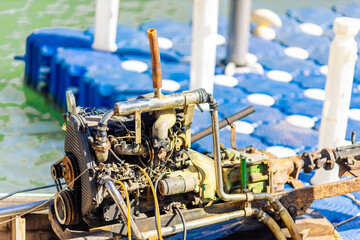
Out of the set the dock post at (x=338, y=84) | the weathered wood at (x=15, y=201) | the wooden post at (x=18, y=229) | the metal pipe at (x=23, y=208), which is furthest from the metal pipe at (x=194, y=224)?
the dock post at (x=338, y=84)

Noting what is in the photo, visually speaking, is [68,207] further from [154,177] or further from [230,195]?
[230,195]

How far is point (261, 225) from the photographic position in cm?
513

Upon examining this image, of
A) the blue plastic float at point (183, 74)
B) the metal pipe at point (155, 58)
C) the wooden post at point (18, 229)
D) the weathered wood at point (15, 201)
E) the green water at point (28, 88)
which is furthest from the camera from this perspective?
the green water at point (28, 88)

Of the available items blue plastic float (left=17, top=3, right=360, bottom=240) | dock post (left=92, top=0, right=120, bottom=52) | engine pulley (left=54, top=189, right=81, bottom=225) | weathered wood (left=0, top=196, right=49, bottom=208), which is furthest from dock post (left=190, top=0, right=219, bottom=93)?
engine pulley (left=54, top=189, right=81, bottom=225)

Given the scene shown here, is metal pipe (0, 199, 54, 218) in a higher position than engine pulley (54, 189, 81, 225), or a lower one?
lower

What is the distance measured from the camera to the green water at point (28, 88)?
7.66 meters

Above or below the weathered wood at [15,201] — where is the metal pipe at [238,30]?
above

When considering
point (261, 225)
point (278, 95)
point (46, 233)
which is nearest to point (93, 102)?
point (278, 95)

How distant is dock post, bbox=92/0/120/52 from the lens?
854 cm

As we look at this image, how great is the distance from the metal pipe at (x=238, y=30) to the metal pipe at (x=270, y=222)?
4.36 m

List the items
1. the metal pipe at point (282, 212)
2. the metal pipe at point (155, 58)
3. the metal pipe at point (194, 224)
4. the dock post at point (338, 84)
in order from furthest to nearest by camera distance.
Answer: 1. the dock post at point (338, 84)
2. the metal pipe at point (282, 212)
3. the metal pipe at point (194, 224)
4. the metal pipe at point (155, 58)

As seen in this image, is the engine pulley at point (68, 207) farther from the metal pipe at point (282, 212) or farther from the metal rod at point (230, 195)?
the metal pipe at point (282, 212)

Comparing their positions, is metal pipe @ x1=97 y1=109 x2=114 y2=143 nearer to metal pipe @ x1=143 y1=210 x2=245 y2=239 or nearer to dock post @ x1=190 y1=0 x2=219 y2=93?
metal pipe @ x1=143 y1=210 x2=245 y2=239

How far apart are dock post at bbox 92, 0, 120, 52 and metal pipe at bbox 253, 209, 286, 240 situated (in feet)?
15.9
